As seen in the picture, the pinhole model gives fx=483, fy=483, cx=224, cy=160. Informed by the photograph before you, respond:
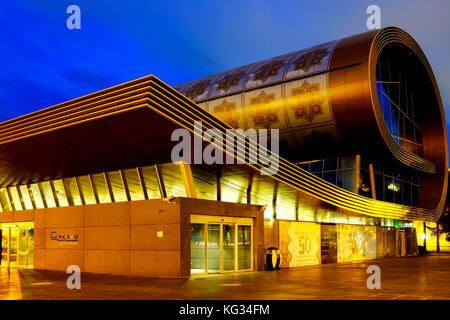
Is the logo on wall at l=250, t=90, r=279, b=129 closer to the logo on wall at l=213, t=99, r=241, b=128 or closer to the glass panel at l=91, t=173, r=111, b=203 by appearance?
the logo on wall at l=213, t=99, r=241, b=128

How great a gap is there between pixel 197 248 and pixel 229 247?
1.95 m

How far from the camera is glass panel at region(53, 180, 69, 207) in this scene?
28703mm

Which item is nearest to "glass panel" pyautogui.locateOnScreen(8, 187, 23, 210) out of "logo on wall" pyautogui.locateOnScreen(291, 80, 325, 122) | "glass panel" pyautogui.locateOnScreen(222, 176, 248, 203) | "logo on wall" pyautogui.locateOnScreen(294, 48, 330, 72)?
"glass panel" pyautogui.locateOnScreen(222, 176, 248, 203)

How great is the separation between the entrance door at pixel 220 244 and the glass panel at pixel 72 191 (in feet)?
34.2

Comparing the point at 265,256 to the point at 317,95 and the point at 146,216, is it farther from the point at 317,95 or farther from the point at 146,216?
the point at 317,95

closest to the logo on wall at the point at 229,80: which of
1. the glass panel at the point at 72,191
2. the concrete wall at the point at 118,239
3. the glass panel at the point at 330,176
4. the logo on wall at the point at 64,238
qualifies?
the glass panel at the point at 330,176

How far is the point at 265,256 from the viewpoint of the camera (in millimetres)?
23875

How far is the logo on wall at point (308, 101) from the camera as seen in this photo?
34.1m

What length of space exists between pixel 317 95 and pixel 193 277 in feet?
63.0

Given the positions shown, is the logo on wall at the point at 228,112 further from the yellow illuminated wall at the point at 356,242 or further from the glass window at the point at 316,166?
the yellow illuminated wall at the point at 356,242

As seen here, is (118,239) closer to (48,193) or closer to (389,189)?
A: (48,193)

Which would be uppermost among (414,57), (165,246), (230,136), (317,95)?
(414,57)

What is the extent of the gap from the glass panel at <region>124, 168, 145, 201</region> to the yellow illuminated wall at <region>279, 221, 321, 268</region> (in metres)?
7.64
